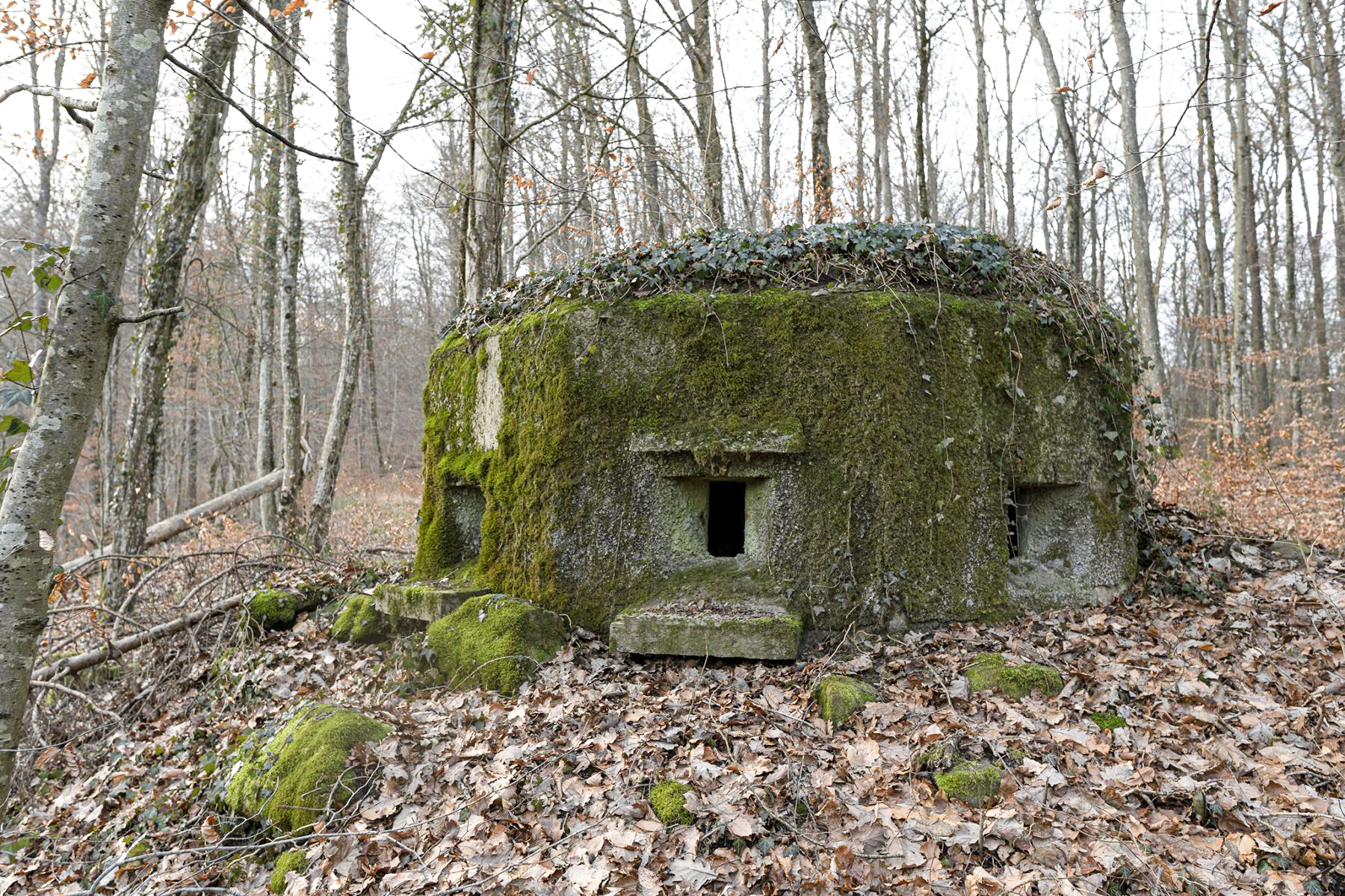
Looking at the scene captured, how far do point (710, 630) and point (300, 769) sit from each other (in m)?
2.30

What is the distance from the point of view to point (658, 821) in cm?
323

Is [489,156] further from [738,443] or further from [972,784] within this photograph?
[972,784]

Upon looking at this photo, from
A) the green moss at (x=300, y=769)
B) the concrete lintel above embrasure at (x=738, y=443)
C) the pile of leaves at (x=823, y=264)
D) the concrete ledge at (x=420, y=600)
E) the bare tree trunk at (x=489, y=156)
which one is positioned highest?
the bare tree trunk at (x=489, y=156)

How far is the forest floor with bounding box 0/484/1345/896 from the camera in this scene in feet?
9.51

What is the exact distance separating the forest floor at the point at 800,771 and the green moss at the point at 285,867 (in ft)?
0.24

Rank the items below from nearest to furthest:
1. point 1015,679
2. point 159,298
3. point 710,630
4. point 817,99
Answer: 1. point 1015,679
2. point 710,630
3. point 159,298
4. point 817,99

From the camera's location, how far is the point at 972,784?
321 centimetres

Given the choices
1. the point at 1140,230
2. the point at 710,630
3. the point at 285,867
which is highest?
the point at 1140,230

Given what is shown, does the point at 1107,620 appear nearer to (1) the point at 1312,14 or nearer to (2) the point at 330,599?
(2) the point at 330,599

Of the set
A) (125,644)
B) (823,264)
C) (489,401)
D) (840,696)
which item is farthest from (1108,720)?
(125,644)

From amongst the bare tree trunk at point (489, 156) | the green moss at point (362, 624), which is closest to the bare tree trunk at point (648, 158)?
the bare tree trunk at point (489, 156)

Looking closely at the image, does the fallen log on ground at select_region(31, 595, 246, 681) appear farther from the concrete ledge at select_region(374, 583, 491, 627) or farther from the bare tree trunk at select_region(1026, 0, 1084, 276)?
the bare tree trunk at select_region(1026, 0, 1084, 276)

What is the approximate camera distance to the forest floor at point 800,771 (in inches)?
114

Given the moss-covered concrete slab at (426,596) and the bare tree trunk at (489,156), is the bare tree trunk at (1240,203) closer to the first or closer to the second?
the bare tree trunk at (489,156)
